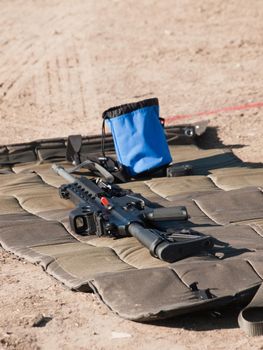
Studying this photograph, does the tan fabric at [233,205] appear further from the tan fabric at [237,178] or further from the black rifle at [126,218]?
the black rifle at [126,218]

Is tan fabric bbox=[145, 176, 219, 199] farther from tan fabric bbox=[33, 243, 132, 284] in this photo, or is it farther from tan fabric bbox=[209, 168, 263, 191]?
tan fabric bbox=[33, 243, 132, 284]

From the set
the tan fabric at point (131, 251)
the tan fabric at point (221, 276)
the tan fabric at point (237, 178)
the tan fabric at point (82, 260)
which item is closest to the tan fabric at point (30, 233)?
the tan fabric at point (82, 260)

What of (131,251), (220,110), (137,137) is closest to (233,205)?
(131,251)

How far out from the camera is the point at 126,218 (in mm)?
6441

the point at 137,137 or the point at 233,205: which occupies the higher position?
the point at 137,137

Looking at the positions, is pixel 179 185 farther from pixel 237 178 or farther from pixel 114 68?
pixel 114 68

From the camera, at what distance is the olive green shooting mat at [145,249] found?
5.34 metres

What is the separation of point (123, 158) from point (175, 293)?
9.96 feet

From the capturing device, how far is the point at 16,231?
6.81 meters

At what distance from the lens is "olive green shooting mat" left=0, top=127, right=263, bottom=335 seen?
5.34 meters

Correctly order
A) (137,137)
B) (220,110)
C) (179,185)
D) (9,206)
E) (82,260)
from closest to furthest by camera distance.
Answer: (82,260) < (9,206) < (179,185) < (137,137) < (220,110)

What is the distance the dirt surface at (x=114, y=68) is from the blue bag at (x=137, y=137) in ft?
3.98

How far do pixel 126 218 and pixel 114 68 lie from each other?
580 centimetres

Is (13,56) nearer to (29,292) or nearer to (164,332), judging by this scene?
(29,292)
